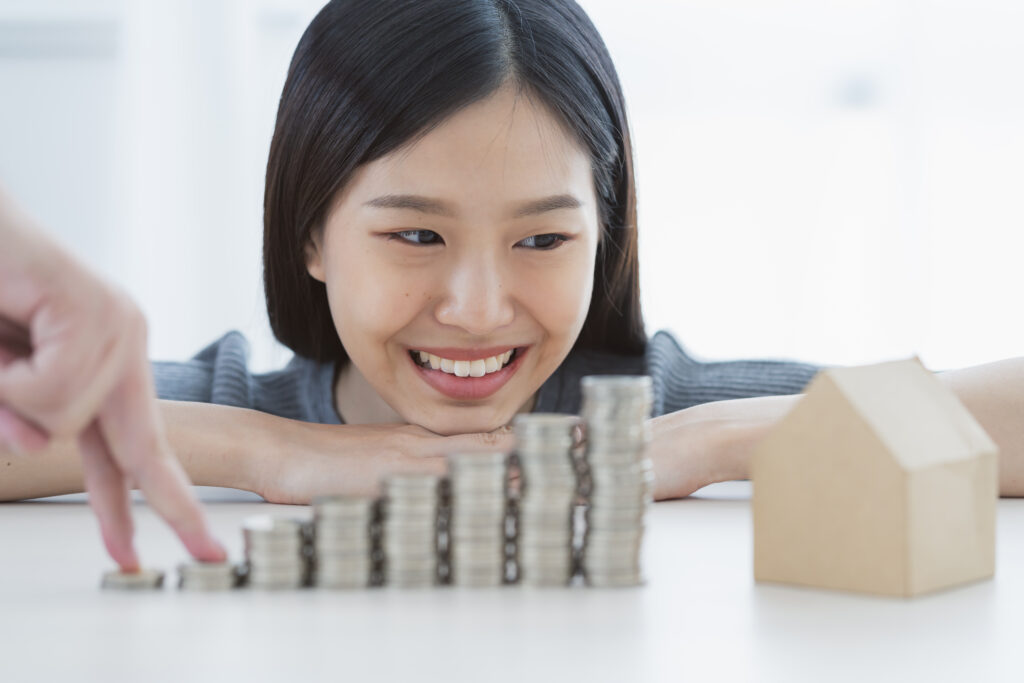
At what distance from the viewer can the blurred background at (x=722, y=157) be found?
3.69 meters

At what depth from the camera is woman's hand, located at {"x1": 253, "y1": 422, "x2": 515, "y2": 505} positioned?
121cm

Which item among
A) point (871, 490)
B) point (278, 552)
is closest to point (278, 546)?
point (278, 552)

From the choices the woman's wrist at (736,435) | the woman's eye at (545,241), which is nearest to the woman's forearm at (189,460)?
the woman's eye at (545,241)

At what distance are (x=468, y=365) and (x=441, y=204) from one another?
27 centimetres

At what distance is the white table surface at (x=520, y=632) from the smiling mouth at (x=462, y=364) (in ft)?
2.17

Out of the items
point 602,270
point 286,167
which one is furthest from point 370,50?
point 602,270

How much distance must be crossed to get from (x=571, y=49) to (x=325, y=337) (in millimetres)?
604

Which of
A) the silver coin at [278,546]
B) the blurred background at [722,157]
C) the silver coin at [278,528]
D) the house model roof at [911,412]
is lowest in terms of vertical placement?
the silver coin at [278,546]

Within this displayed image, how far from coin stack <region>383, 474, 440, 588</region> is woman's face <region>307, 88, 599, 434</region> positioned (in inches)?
22.6

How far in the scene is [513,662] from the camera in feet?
1.95

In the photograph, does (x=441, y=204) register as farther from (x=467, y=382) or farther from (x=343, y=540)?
(x=343, y=540)

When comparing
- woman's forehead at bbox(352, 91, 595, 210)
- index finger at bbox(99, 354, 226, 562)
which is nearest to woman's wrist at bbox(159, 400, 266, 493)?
woman's forehead at bbox(352, 91, 595, 210)

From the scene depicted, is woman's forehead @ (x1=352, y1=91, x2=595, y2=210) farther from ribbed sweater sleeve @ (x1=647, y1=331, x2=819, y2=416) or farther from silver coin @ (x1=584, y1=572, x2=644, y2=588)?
silver coin @ (x1=584, y1=572, x2=644, y2=588)

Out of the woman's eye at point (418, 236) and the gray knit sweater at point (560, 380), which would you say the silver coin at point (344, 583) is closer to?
the woman's eye at point (418, 236)
